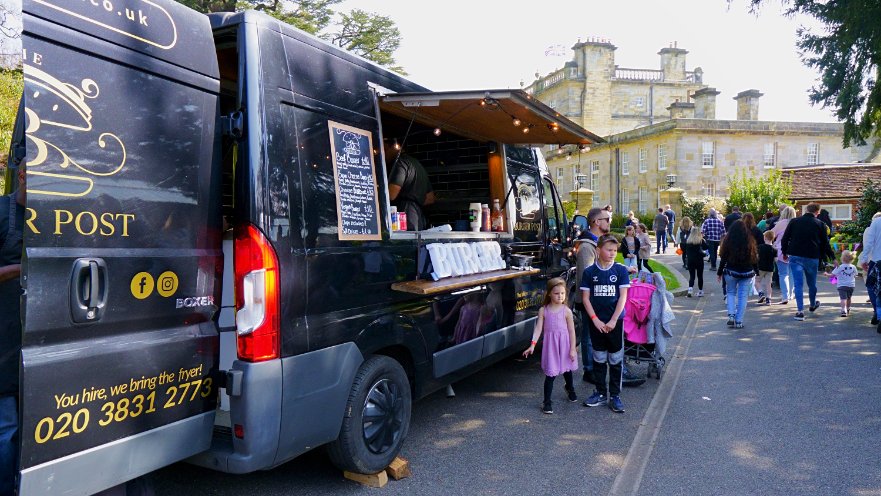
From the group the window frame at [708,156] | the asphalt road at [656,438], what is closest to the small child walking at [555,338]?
the asphalt road at [656,438]

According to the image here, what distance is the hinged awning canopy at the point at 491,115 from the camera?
14.3 feet

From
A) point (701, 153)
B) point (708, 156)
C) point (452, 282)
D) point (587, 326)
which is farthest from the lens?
point (708, 156)

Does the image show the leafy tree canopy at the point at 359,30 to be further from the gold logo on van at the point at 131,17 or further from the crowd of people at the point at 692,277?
the gold logo on van at the point at 131,17

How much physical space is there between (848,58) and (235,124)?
13304mm

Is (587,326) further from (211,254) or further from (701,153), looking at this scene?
(701,153)

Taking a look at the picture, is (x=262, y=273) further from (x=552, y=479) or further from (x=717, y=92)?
(x=717, y=92)

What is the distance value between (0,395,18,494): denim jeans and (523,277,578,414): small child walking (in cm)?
388

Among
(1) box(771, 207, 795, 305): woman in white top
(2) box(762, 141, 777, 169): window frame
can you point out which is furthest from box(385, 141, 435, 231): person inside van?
(2) box(762, 141, 777, 169): window frame

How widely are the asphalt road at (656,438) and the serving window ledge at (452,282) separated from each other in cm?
121

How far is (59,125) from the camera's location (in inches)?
96.3

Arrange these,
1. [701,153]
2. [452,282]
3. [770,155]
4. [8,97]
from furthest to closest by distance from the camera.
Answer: [770,155]
[701,153]
[8,97]
[452,282]

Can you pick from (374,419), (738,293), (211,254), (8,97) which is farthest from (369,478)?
(8,97)

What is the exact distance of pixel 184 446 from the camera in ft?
9.86

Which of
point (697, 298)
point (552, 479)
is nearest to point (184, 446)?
point (552, 479)
